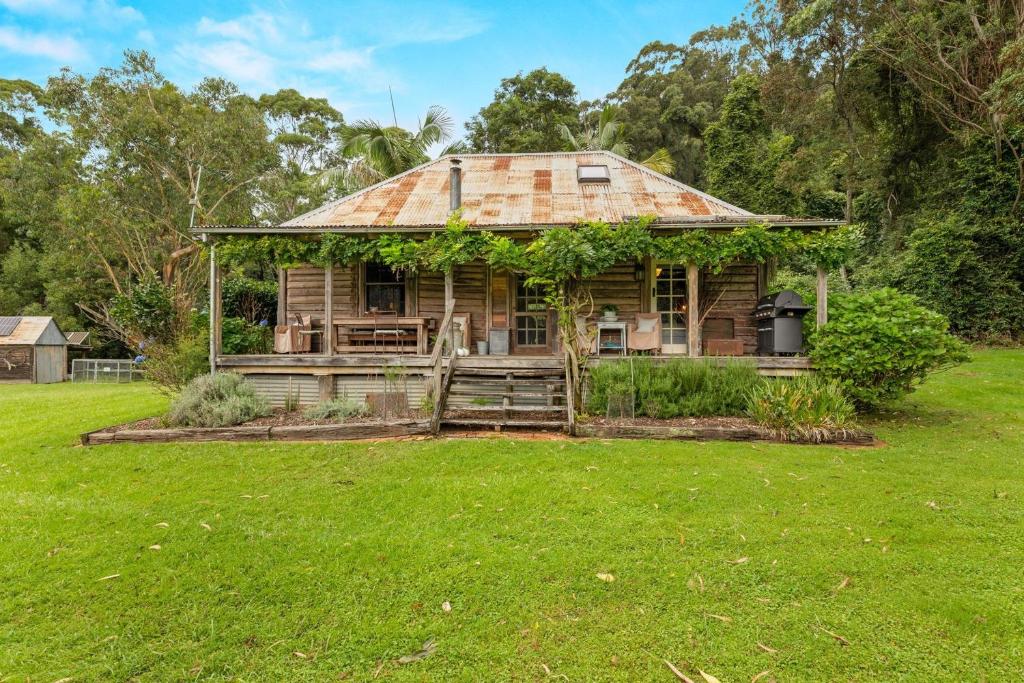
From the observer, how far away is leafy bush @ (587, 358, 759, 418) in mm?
7172

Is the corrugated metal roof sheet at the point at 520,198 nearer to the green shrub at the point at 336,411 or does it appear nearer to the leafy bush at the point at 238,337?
the leafy bush at the point at 238,337

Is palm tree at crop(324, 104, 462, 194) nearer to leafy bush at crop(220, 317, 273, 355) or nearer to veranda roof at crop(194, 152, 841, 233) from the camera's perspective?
veranda roof at crop(194, 152, 841, 233)

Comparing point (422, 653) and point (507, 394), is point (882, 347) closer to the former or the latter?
point (507, 394)

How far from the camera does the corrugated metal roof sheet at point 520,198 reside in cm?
1022

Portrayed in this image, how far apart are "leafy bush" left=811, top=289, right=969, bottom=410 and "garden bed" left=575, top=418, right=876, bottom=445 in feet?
4.15

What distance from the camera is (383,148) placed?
16734mm

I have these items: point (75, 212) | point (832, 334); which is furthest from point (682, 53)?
point (75, 212)

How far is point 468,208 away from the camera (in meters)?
10.9

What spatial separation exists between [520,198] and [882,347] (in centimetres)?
771

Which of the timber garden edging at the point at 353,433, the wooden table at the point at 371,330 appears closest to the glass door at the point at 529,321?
the wooden table at the point at 371,330

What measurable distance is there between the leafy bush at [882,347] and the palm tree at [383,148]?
14527mm

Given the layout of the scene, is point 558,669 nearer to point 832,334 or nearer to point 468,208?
point 832,334

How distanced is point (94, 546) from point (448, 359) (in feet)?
17.9

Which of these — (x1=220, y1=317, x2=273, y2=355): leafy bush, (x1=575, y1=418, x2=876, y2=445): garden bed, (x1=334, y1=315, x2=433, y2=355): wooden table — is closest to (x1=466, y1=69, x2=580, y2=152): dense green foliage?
(x1=334, y1=315, x2=433, y2=355): wooden table
